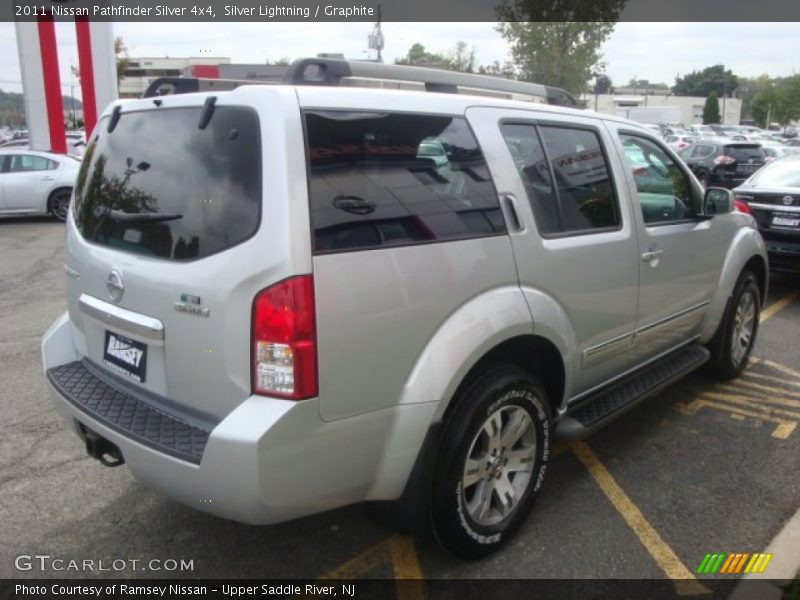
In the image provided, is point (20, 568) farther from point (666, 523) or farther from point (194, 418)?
point (666, 523)

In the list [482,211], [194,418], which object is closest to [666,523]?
[482,211]

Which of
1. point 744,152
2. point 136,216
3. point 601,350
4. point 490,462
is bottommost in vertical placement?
point 490,462

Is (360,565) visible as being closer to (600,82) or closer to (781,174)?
(781,174)

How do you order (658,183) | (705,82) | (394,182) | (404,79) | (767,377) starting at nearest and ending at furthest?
1. (394,182)
2. (404,79)
3. (658,183)
4. (767,377)
5. (705,82)

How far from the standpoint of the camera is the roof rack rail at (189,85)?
2736mm

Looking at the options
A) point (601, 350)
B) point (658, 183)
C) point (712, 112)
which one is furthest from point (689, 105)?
point (601, 350)

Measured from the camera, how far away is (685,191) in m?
4.19

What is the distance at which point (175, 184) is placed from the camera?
2.45 metres

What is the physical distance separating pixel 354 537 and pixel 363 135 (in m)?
1.80

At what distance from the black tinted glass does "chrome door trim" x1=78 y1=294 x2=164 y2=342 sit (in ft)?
6.11

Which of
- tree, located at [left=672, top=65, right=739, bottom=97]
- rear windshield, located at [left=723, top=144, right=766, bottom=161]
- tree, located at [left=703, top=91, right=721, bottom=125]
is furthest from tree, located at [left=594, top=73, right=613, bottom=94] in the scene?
tree, located at [left=672, top=65, right=739, bottom=97]

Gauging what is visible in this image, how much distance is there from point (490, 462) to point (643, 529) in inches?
34.9

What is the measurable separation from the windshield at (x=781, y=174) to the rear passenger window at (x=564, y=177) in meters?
5.38

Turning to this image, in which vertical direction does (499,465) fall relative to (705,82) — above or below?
below
